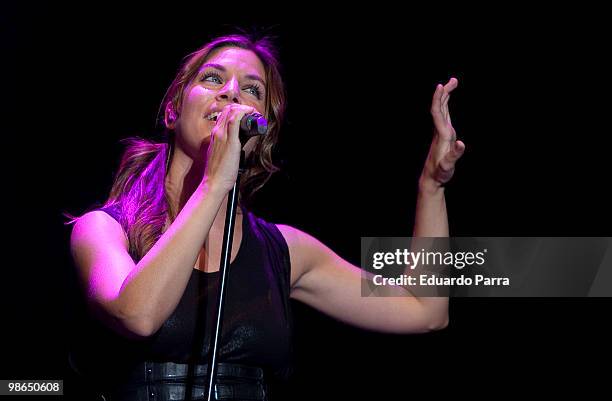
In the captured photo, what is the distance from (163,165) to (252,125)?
0.61 meters

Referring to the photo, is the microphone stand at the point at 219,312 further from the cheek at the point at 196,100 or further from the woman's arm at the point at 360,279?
the woman's arm at the point at 360,279

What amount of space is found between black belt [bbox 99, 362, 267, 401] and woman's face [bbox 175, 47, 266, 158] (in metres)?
0.54

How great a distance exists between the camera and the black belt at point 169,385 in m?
1.65

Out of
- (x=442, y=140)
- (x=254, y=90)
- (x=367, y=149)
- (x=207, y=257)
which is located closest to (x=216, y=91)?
(x=254, y=90)

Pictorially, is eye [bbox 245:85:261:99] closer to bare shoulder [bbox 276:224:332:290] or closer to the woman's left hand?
bare shoulder [bbox 276:224:332:290]

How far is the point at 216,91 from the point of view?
1933 mm

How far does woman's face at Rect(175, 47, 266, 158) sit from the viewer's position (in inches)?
73.6

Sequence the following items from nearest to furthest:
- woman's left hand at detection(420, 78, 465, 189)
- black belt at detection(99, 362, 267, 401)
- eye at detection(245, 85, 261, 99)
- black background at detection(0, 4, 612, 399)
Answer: black belt at detection(99, 362, 267, 401), woman's left hand at detection(420, 78, 465, 189), eye at detection(245, 85, 261, 99), black background at detection(0, 4, 612, 399)

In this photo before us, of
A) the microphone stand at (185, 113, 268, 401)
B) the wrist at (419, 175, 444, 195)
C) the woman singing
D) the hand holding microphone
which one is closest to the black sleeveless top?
the woman singing

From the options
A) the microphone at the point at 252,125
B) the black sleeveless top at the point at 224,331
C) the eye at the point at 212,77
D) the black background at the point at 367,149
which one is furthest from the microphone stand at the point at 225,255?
the black background at the point at 367,149

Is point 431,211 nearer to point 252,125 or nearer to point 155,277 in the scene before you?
point 252,125

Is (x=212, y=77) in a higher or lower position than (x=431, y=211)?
higher

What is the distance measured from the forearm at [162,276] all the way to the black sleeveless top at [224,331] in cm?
21

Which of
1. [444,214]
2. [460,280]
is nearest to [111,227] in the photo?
[444,214]
